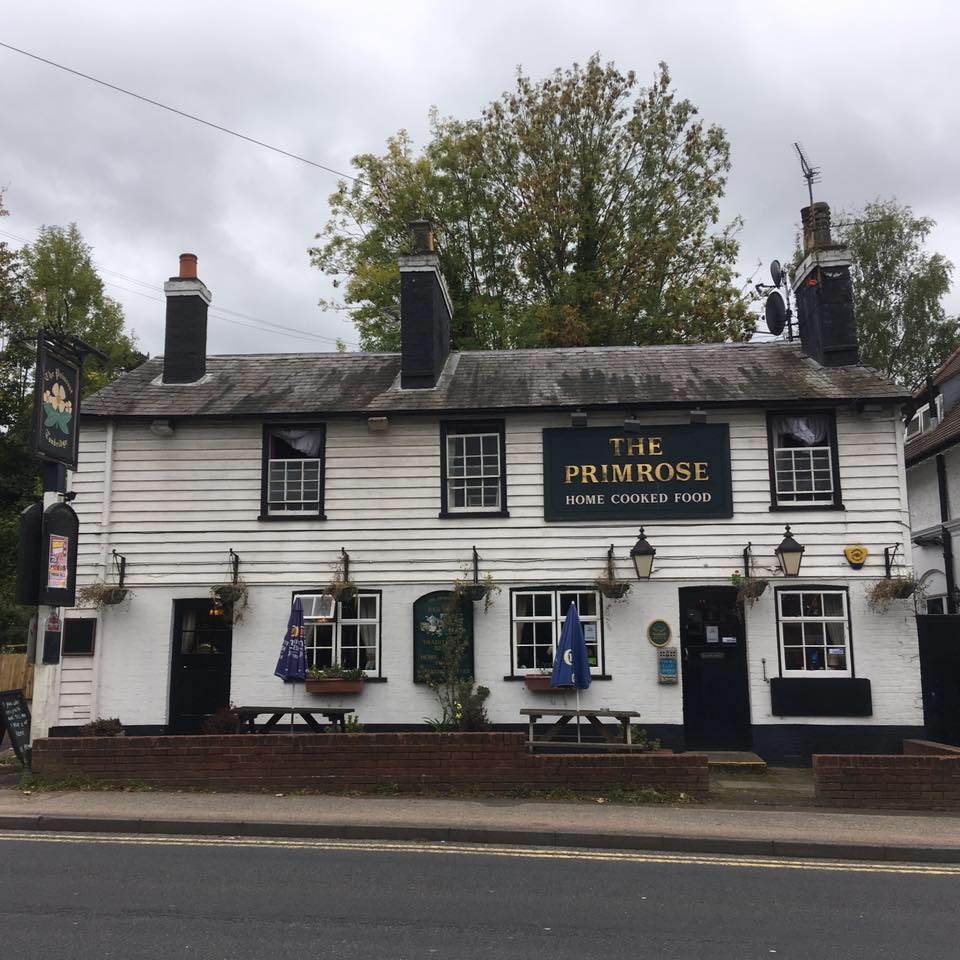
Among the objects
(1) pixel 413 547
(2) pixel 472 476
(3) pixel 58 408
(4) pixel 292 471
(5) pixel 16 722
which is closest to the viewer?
(5) pixel 16 722

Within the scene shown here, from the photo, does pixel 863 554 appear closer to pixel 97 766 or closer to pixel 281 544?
pixel 281 544

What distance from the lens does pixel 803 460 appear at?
14.3 metres

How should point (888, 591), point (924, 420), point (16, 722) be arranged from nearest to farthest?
point (16, 722), point (888, 591), point (924, 420)

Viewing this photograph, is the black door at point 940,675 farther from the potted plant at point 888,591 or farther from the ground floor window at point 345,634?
the ground floor window at point 345,634

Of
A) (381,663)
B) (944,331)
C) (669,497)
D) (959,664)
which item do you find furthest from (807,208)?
(944,331)

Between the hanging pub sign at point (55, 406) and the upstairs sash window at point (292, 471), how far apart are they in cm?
298

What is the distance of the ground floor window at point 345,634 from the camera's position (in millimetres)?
14195

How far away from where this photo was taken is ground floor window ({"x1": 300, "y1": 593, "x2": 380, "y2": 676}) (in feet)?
46.6

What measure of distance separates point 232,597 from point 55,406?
12.5ft

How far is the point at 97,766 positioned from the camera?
1130 cm

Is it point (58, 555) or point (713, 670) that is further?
point (713, 670)

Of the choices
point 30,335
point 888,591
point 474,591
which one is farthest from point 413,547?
point 30,335

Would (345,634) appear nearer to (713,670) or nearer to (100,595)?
(100,595)

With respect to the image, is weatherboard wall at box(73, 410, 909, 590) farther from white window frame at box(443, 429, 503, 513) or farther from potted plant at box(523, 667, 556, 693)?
potted plant at box(523, 667, 556, 693)
